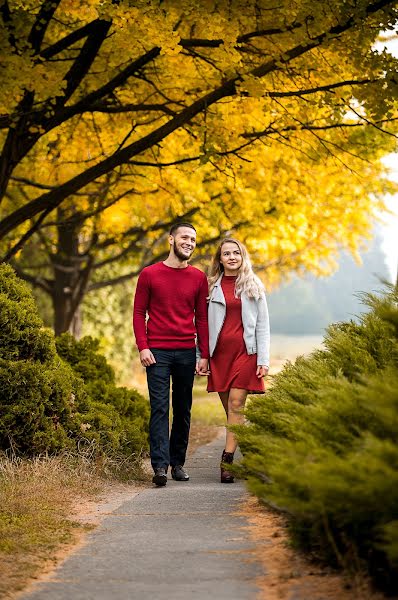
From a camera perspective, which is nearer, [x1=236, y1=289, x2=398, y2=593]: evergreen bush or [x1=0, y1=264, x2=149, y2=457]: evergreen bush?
[x1=236, y1=289, x2=398, y2=593]: evergreen bush

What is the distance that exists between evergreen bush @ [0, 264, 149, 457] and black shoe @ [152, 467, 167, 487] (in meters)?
0.63

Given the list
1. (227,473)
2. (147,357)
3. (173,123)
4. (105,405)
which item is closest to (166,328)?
(147,357)

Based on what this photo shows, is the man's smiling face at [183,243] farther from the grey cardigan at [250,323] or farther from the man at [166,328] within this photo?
the grey cardigan at [250,323]

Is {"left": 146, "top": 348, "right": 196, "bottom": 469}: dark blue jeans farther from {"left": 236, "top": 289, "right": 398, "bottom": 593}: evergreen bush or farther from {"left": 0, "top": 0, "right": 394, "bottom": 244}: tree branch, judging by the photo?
{"left": 0, "top": 0, "right": 394, "bottom": 244}: tree branch

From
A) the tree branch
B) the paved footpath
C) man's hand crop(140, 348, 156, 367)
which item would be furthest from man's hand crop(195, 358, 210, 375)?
the tree branch

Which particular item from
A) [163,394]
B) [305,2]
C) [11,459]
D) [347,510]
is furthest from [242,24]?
[347,510]

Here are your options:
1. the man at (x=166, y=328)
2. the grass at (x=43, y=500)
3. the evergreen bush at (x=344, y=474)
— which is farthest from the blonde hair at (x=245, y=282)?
the evergreen bush at (x=344, y=474)

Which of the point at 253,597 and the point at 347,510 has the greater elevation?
the point at 347,510

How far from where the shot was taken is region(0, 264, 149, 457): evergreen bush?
22.5 feet

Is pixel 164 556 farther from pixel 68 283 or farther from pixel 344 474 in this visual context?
pixel 68 283

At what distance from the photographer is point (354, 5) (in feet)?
26.7

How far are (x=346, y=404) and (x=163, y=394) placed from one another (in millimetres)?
3303

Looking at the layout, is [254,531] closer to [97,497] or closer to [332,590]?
[332,590]

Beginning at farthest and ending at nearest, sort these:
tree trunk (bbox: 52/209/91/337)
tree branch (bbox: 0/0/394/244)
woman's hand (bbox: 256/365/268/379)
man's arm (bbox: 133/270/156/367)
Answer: tree trunk (bbox: 52/209/91/337), tree branch (bbox: 0/0/394/244), woman's hand (bbox: 256/365/268/379), man's arm (bbox: 133/270/156/367)
